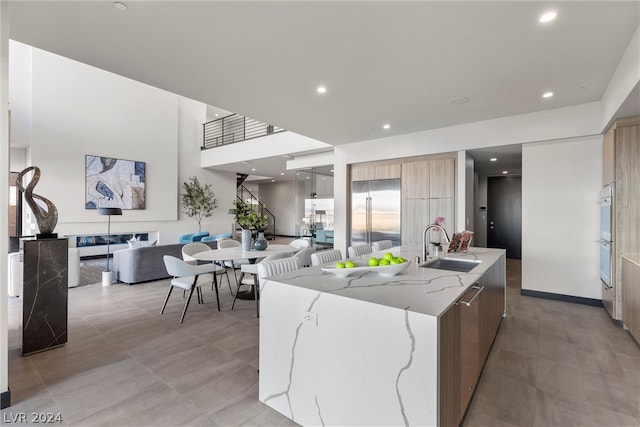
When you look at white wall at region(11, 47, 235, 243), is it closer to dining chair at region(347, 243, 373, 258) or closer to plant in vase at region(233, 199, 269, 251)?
plant in vase at region(233, 199, 269, 251)

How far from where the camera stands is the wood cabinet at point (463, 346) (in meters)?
1.39

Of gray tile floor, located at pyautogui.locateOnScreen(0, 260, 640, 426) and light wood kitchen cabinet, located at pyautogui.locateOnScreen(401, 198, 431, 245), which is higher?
light wood kitchen cabinet, located at pyautogui.locateOnScreen(401, 198, 431, 245)

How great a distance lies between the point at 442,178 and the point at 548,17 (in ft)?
10.7

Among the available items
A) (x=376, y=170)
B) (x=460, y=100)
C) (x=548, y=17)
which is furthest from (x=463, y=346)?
(x=376, y=170)

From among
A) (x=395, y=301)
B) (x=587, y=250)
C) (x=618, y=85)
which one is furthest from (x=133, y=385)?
(x=587, y=250)

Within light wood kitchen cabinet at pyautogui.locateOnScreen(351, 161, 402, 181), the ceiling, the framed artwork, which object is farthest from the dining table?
the framed artwork

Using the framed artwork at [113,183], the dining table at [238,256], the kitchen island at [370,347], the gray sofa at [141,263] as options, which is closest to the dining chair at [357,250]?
the dining table at [238,256]

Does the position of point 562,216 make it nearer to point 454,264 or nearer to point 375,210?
point 454,264

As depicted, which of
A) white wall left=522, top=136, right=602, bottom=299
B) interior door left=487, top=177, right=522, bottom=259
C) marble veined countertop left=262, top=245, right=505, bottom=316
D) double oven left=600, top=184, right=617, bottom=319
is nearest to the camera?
marble veined countertop left=262, top=245, right=505, bottom=316

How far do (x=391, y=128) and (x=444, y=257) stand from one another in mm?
2957

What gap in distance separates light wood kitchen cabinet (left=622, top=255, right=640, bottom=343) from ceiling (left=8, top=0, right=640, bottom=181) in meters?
1.61

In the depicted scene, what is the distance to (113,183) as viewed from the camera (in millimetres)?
8359

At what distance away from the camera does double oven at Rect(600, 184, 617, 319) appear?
349 centimetres

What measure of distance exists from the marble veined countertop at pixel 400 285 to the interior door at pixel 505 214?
6.86m
